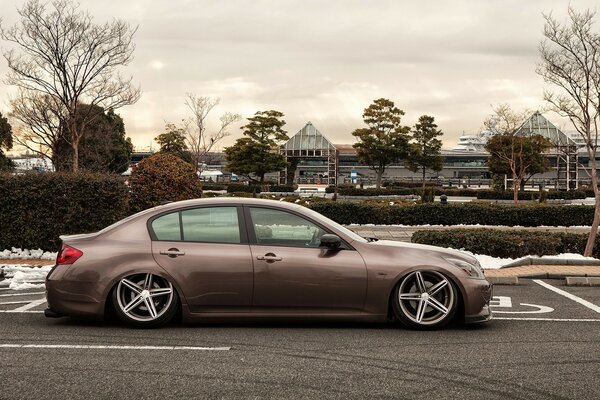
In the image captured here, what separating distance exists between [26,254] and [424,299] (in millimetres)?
9129

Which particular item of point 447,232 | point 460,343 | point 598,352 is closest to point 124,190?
point 447,232

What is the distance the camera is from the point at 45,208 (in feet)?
43.8

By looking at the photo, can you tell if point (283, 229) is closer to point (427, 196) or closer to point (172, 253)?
point (172, 253)

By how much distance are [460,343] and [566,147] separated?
57.9m

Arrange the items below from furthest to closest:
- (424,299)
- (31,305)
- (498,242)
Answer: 1. (498,242)
2. (31,305)
3. (424,299)

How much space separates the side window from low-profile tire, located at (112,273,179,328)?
103 centimetres

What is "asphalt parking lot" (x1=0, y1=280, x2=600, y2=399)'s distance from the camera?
4715mm

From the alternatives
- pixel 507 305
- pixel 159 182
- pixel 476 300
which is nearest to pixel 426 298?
pixel 476 300

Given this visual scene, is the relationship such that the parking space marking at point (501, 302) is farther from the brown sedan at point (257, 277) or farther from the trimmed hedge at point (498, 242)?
the trimmed hedge at point (498, 242)

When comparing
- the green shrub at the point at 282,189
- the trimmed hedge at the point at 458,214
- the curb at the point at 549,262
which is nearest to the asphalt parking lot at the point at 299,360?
the curb at the point at 549,262

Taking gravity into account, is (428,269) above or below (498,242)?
above

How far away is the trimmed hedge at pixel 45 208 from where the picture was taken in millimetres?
13258

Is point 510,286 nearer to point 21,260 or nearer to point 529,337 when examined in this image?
point 529,337

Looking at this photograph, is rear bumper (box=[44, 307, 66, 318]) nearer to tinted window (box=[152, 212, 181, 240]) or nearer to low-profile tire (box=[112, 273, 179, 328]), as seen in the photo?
low-profile tire (box=[112, 273, 179, 328])
